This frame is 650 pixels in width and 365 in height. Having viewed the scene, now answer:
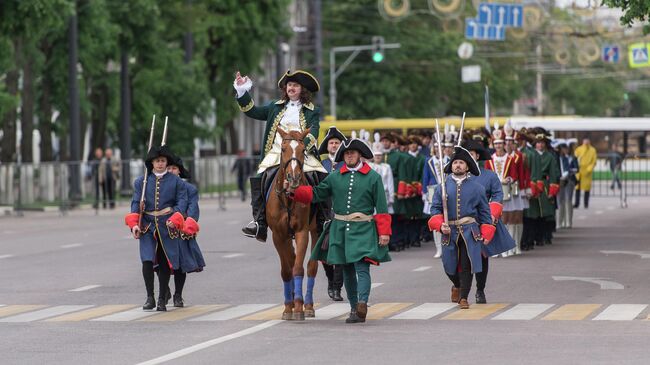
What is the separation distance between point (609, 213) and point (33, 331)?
90.9 ft

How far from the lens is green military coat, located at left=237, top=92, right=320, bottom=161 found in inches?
663

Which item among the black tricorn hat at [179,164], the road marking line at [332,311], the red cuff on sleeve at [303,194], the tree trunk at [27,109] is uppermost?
the tree trunk at [27,109]

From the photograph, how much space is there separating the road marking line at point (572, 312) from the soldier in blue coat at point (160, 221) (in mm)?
3818

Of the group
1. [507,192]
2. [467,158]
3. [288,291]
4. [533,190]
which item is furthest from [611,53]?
[288,291]

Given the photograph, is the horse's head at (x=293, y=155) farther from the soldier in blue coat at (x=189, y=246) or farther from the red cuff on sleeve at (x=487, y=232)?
the red cuff on sleeve at (x=487, y=232)

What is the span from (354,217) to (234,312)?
1850 mm

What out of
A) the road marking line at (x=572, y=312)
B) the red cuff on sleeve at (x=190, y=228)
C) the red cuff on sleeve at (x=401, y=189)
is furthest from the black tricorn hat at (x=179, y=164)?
the red cuff on sleeve at (x=401, y=189)

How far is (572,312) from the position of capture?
55.5 ft

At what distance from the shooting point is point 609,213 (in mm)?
42156

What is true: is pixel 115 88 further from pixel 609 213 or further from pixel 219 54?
pixel 609 213

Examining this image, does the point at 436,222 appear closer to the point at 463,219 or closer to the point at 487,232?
the point at 463,219

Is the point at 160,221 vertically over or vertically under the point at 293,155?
under

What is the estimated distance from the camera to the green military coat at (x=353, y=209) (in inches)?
641

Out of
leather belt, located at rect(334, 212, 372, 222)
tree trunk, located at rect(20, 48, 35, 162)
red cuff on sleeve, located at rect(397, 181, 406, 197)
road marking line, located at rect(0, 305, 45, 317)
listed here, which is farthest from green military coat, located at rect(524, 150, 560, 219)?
tree trunk, located at rect(20, 48, 35, 162)
